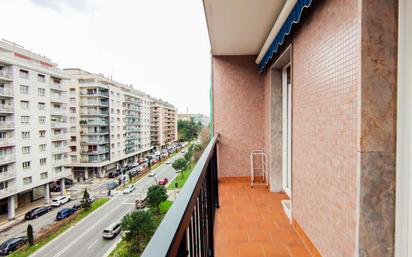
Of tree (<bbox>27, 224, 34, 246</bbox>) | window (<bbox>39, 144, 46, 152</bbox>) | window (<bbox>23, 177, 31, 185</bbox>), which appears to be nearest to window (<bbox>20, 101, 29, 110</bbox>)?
window (<bbox>39, 144, 46, 152</bbox>)

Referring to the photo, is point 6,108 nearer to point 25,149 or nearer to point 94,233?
point 25,149

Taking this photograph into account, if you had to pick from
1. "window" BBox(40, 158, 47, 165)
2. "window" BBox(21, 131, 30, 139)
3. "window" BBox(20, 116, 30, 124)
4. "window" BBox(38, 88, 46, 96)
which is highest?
"window" BBox(38, 88, 46, 96)

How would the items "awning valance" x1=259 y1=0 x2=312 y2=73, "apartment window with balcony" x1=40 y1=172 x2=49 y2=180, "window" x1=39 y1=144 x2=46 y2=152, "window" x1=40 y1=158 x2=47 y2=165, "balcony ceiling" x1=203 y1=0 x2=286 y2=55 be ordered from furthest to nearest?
"window" x1=40 y1=158 x2=47 y2=165 → "apartment window with balcony" x1=40 y1=172 x2=49 y2=180 → "window" x1=39 y1=144 x2=46 y2=152 → "balcony ceiling" x1=203 y1=0 x2=286 y2=55 → "awning valance" x1=259 y1=0 x2=312 y2=73

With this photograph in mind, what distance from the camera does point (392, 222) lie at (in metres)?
1.16

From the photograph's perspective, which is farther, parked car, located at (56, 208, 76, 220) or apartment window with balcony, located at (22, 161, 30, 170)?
apartment window with balcony, located at (22, 161, 30, 170)

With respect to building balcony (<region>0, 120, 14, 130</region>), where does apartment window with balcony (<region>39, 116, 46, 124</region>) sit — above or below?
above

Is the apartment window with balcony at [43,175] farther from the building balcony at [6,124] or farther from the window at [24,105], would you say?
the window at [24,105]

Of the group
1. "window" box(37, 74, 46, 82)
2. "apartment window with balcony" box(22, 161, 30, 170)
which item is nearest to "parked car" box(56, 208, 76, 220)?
"apartment window with balcony" box(22, 161, 30, 170)

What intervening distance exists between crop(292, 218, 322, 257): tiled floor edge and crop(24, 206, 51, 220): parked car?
6.54 meters

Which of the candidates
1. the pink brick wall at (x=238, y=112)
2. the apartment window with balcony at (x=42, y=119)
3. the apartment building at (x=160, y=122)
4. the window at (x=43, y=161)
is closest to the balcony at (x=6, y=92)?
the apartment window with balcony at (x=42, y=119)

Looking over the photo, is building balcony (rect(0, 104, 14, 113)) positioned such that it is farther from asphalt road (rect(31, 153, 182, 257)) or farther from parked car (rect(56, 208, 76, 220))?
asphalt road (rect(31, 153, 182, 257))

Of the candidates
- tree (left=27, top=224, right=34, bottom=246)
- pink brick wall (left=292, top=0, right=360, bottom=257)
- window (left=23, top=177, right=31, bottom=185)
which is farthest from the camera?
window (left=23, top=177, right=31, bottom=185)

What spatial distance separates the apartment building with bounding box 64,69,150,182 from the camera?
33.6 feet

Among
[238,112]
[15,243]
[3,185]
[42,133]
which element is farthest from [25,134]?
[238,112]
